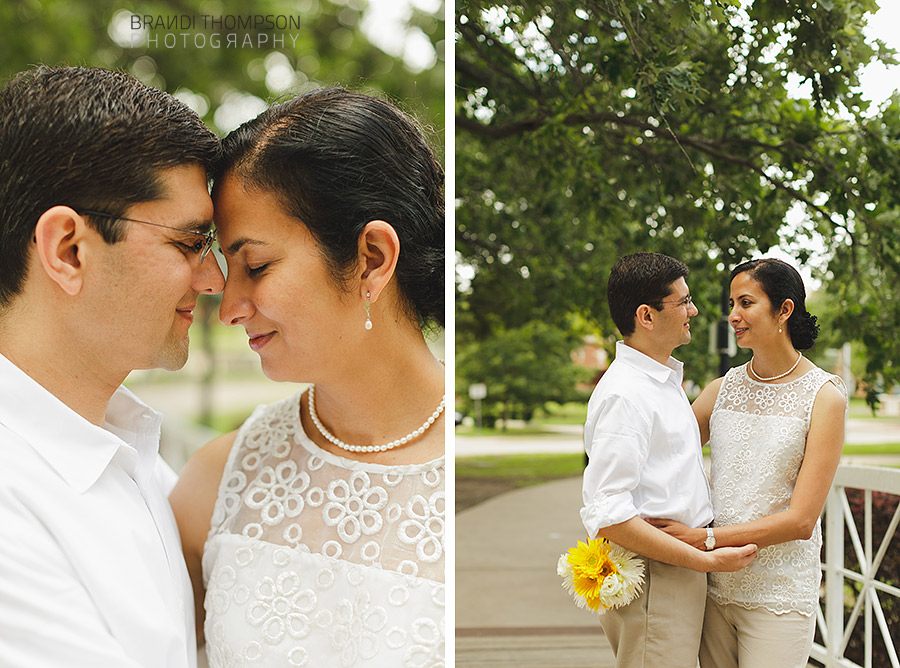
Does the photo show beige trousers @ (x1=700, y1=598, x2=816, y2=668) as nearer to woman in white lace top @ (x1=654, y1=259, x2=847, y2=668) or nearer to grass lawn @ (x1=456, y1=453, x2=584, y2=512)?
woman in white lace top @ (x1=654, y1=259, x2=847, y2=668)

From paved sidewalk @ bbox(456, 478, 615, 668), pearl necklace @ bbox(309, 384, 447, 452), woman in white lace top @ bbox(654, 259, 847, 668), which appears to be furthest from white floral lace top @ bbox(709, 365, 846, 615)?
pearl necklace @ bbox(309, 384, 447, 452)

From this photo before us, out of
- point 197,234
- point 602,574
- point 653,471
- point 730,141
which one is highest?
point 730,141

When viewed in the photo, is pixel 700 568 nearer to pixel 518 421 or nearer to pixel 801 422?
pixel 801 422

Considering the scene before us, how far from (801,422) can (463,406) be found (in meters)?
1.38

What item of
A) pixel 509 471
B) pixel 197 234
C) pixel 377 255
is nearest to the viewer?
pixel 197 234

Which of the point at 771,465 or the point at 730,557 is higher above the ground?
the point at 771,465

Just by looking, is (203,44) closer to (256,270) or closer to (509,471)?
(256,270)

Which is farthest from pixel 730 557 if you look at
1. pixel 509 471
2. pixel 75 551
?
pixel 75 551

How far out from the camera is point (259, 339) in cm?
142

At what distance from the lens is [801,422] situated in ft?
4.81

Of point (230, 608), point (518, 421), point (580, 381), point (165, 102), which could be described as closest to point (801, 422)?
point (580, 381)

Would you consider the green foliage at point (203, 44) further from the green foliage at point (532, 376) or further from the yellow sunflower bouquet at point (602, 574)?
the yellow sunflower bouquet at point (602, 574)

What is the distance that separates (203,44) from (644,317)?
1352 millimetres

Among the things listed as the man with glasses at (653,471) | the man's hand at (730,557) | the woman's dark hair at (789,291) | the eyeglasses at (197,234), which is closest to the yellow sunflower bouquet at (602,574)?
the man with glasses at (653,471)
